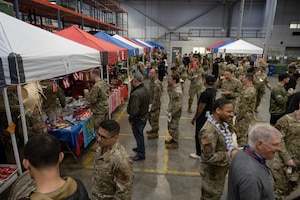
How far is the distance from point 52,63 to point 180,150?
3.75m

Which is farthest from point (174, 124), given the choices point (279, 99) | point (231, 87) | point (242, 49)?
point (242, 49)

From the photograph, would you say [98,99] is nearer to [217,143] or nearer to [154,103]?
[154,103]

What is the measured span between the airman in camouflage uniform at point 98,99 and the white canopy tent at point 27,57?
1066 millimetres

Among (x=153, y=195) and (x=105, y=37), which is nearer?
(x=153, y=195)

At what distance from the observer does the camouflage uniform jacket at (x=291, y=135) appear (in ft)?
9.68

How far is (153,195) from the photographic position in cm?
380

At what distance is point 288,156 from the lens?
2859mm

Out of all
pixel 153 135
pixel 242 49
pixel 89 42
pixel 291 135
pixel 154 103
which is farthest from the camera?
pixel 242 49

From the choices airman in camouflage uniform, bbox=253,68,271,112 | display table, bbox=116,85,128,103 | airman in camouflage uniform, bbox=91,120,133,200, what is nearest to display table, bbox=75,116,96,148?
airman in camouflage uniform, bbox=91,120,133,200

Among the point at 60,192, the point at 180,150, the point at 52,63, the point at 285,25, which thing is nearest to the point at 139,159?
the point at 180,150

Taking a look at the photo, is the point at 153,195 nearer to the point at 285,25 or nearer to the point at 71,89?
the point at 71,89

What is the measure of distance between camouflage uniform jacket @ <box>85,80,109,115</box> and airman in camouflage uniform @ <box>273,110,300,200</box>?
368 centimetres

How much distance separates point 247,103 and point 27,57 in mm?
4633

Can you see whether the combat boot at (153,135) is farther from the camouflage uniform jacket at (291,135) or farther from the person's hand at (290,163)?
the person's hand at (290,163)
